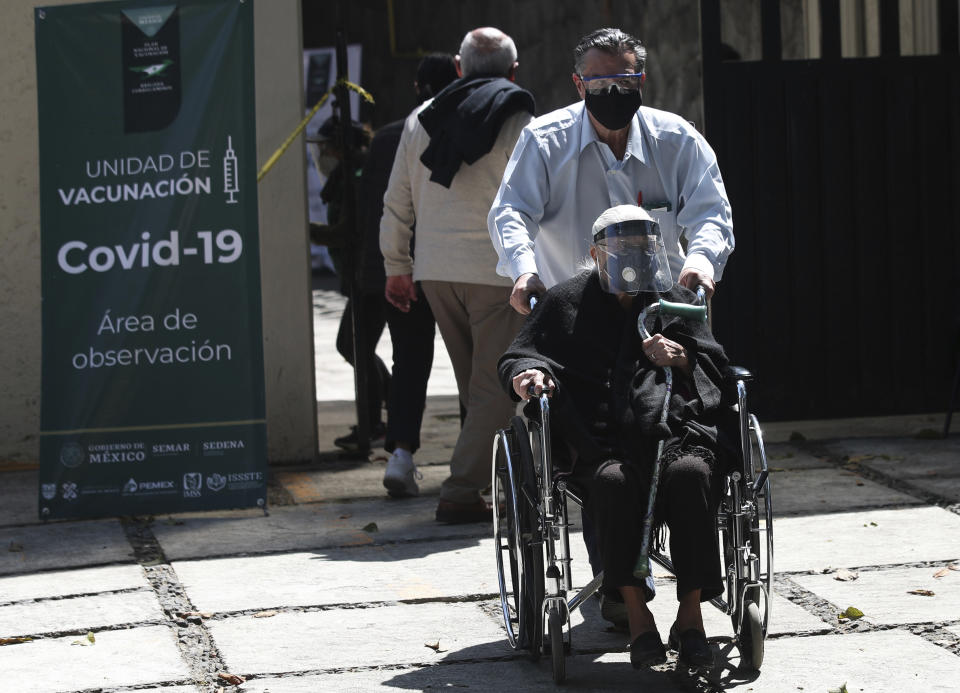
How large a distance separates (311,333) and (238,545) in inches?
72.1

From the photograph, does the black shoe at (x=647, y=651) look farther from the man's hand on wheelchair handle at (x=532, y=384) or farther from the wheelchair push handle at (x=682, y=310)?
the wheelchair push handle at (x=682, y=310)

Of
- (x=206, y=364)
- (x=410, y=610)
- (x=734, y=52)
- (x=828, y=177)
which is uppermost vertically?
(x=734, y=52)

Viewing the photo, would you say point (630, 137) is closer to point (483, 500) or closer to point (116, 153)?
point (483, 500)

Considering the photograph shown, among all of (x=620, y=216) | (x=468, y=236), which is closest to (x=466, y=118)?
(x=468, y=236)

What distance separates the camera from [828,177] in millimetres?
7336

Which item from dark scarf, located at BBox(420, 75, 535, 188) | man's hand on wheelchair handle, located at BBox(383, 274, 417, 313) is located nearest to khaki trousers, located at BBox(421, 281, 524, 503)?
man's hand on wheelchair handle, located at BBox(383, 274, 417, 313)

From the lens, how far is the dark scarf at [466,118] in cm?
582

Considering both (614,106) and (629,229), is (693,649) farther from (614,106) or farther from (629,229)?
(614,106)

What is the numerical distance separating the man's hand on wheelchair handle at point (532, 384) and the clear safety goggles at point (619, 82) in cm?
98

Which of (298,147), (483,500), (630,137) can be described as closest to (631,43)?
(630,137)

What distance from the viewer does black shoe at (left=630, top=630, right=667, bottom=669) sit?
371 cm

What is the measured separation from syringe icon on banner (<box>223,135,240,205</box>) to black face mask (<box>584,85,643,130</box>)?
2.15 meters

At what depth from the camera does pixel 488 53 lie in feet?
19.8

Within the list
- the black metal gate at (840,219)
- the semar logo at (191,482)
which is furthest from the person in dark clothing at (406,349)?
the black metal gate at (840,219)
